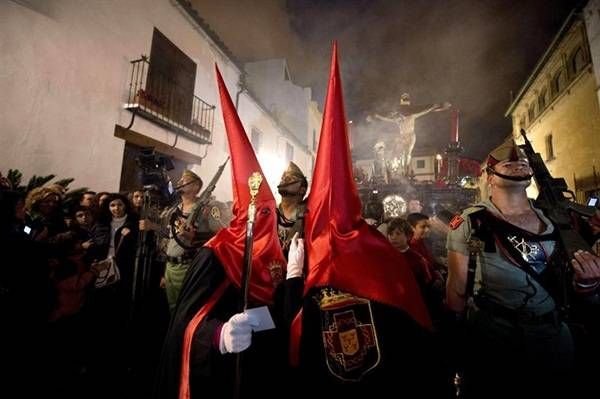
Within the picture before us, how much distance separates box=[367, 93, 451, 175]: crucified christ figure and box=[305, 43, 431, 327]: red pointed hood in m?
10.4

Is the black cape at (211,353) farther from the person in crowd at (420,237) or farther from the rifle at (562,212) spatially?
the person in crowd at (420,237)

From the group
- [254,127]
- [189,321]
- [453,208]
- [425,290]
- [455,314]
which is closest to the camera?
[189,321]

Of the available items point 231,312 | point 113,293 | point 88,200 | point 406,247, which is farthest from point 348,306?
point 88,200

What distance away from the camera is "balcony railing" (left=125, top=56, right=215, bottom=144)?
8609 millimetres

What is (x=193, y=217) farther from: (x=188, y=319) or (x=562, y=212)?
(x=562, y=212)

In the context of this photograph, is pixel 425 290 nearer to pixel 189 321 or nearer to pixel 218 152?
pixel 189 321

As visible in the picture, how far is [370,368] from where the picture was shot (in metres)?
1.71

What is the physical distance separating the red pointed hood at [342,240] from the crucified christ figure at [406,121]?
10382mm

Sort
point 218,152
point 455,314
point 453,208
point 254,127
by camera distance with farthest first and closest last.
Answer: point 254,127 → point 218,152 → point 453,208 → point 455,314

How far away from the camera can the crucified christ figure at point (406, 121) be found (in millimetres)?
11703

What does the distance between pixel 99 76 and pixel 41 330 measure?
6.86 metres

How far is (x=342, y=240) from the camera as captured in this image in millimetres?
1798

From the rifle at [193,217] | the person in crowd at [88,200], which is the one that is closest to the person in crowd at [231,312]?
the rifle at [193,217]

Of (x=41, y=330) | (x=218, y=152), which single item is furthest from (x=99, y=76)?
(x=41, y=330)
